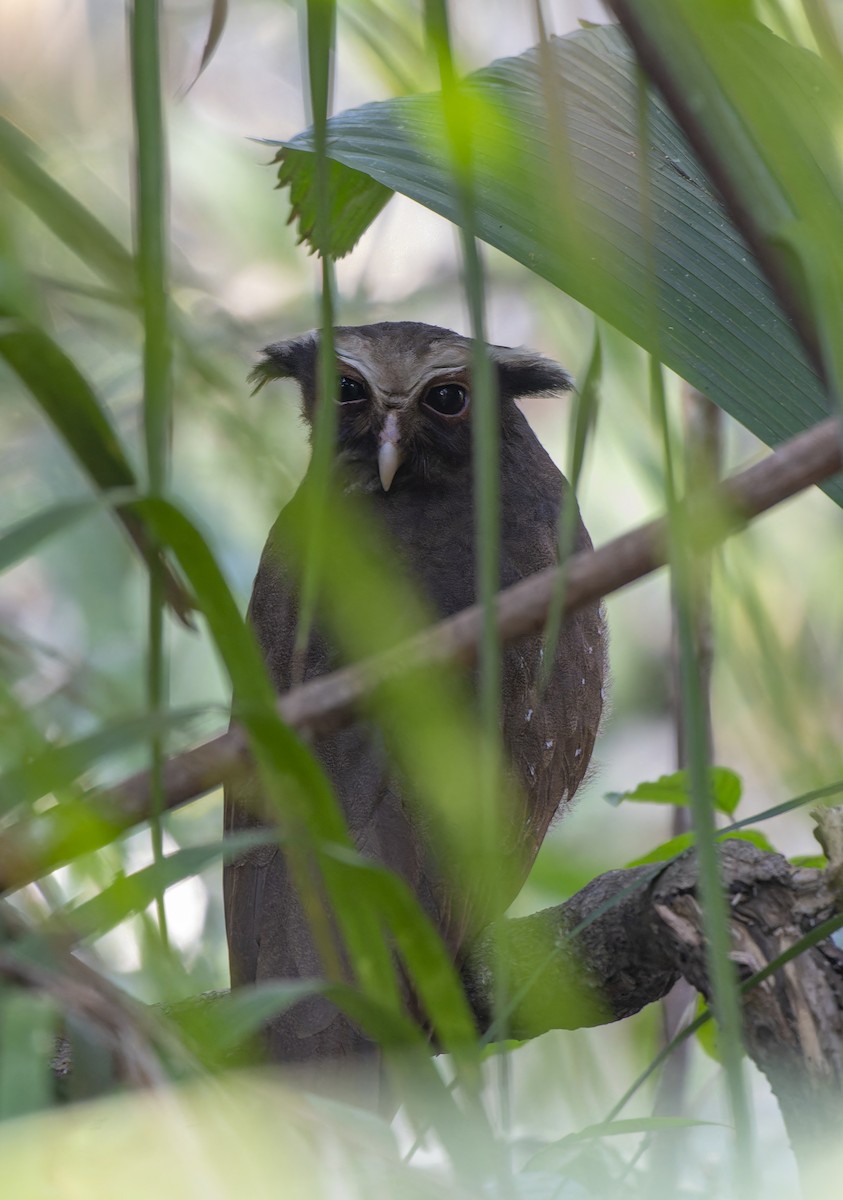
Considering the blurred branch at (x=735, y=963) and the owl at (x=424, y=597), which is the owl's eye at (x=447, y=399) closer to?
the owl at (x=424, y=597)

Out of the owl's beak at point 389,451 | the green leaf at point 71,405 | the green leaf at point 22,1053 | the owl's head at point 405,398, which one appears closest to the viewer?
the green leaf at point 22,1053

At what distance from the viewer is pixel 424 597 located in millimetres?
2281

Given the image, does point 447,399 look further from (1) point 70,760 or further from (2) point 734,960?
(1) point 70,760

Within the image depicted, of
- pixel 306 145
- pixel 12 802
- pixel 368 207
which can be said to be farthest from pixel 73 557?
pixel 12 802

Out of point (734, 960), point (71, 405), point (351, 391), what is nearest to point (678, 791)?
point (734, 960)

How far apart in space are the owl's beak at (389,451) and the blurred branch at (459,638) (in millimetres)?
1818

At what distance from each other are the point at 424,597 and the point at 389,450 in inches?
17.1

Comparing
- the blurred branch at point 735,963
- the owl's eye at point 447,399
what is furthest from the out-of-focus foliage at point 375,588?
the owl's eye at point 447,399

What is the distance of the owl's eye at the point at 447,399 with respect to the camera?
272 cm

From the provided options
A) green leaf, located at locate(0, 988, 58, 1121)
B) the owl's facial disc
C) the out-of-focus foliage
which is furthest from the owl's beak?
green leaf, located at locate(0, 988, 58, 1121)

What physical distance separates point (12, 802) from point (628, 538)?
0.38 m

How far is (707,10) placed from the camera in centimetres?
71

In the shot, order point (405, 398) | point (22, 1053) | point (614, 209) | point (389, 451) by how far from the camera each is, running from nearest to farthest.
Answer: point (22, 1053) < point (614, 209) < point (389, 451) < point (405, 398)

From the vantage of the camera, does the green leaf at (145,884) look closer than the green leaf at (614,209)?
Yes
